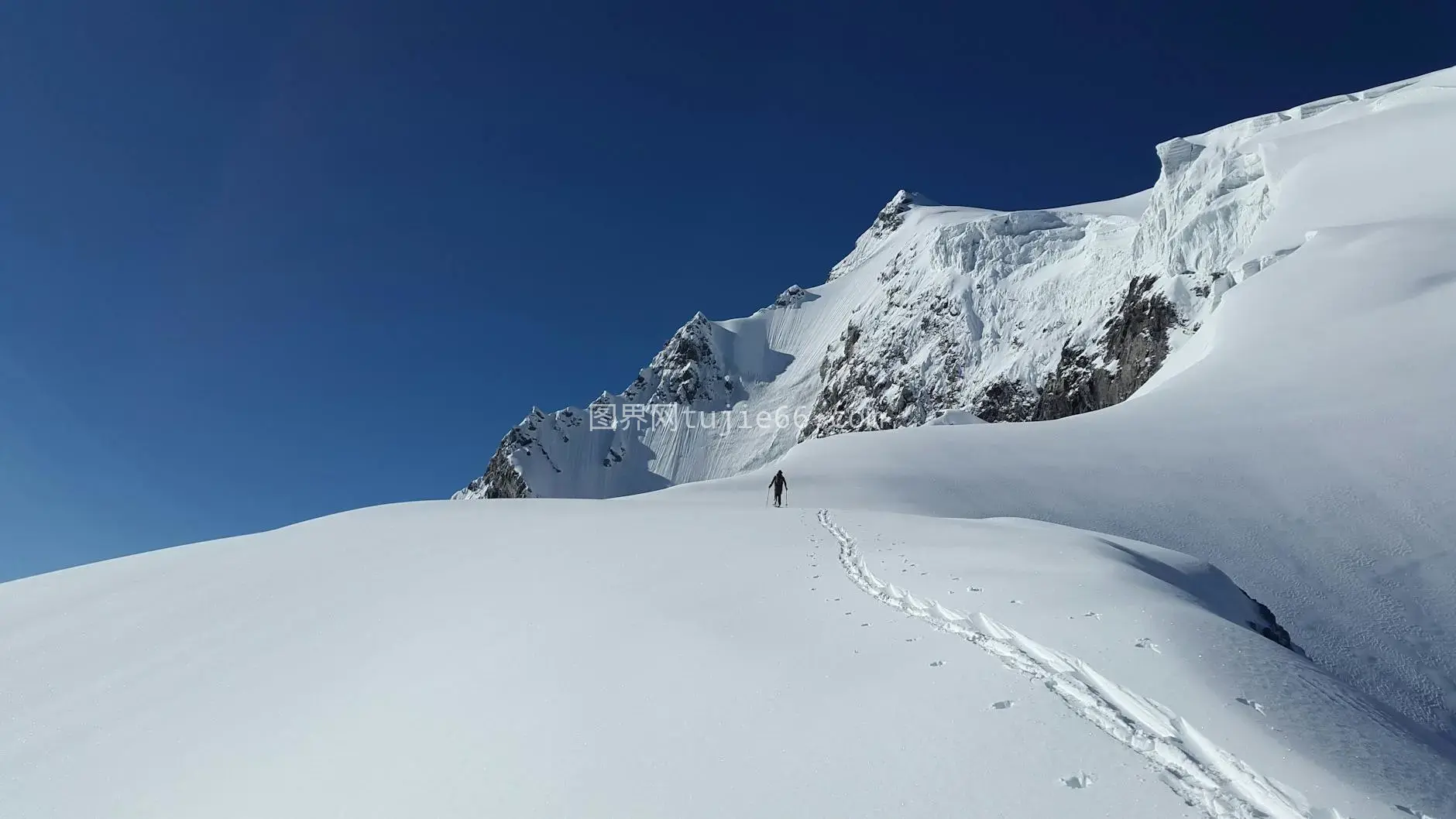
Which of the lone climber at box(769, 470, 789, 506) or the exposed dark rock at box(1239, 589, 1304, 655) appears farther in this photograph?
the lone climber at box(769, 470, 789, 506)

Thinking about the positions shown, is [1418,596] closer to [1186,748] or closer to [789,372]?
[1186,748]

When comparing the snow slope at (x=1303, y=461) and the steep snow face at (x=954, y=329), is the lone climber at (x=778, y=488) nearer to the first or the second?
the snow slope at (x=1303, y=461)

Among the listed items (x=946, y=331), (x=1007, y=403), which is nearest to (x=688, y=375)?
(x=946, y=331)

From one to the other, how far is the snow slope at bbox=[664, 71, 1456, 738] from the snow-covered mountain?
8.75 metres

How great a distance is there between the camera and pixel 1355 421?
2275 cm

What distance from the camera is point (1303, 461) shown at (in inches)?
840

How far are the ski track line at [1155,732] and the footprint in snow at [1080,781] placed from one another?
49cm

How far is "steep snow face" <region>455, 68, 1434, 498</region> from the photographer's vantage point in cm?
5275

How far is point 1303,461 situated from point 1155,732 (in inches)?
799

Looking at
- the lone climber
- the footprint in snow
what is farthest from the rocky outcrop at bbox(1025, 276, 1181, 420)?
Result: the footprint in snow

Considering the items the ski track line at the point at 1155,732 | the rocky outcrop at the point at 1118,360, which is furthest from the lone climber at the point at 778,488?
the rocky outcrop at the point at 1118,360

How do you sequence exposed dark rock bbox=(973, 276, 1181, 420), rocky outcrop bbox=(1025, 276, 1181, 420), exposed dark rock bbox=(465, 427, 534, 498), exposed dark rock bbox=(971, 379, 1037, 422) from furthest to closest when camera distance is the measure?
exposed dark rock bbox=(465, 427, 534, 498) < exposed dark rock bbox=(971, 379, 1037, 422) < exposed dark rock bbox=(973, 276, 1181, 420) < rocky outcrop bbox=(1025, 276, 1181, 420)

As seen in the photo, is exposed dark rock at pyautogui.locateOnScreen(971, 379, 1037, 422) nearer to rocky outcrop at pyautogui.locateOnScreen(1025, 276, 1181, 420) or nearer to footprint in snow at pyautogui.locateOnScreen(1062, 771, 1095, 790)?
rocky outcrop at pyautogui.locateOnScreen(1025, 276, 1181, 420)

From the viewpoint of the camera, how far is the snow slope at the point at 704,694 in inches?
208
